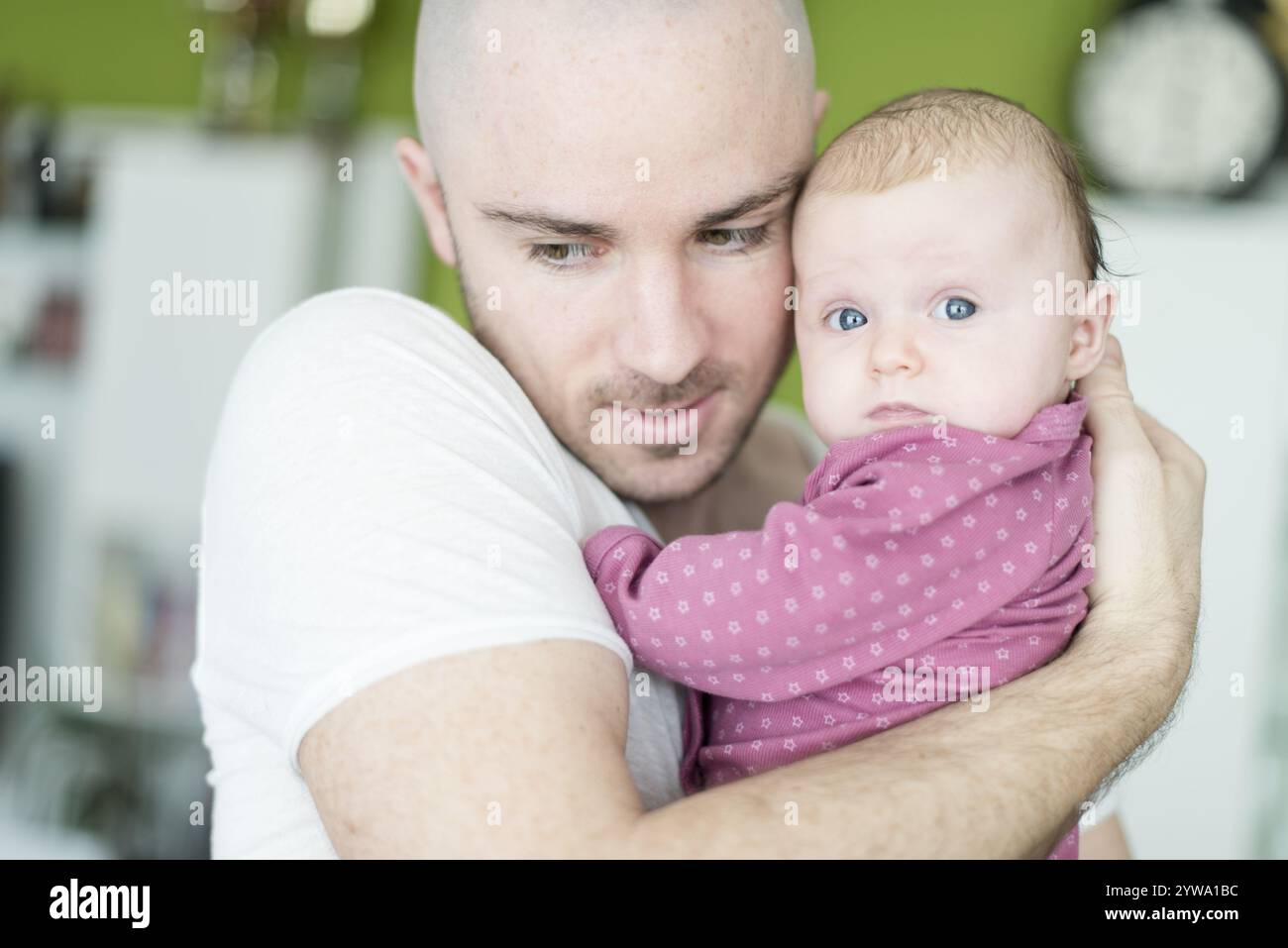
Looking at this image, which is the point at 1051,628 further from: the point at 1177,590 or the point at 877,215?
the point at 877,215

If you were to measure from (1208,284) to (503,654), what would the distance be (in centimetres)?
234

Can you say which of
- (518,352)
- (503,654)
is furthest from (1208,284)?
(503,654)

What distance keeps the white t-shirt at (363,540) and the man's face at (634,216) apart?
0.36ft

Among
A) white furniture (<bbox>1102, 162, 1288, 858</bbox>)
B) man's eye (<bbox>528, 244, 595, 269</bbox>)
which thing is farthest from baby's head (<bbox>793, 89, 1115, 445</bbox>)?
white furniture (<bbox>1102, 162, 1288, 858</bbox>)

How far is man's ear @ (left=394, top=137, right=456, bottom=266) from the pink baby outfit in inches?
16.8

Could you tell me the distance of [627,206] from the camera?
1.08 meters

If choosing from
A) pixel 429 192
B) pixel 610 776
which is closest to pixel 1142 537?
pixel 610 776

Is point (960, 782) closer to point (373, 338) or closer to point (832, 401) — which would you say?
point (832, 401)

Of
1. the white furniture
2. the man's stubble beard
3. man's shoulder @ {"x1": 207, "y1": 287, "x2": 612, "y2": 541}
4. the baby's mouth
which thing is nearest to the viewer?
man's shoulder @ {"x1": 207, "y1": 287, "x2": 612, "y2": 541}

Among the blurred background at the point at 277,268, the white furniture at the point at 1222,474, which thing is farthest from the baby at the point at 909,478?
the white furniture at the point at 1222,474

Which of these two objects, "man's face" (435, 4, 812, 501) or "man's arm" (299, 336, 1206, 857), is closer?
"man's arm" (299, 336, 1206, 857)

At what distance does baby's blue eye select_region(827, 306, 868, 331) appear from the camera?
3.74ft

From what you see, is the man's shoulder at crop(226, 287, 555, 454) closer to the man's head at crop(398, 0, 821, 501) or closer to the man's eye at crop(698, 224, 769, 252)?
the man's head at crop(398, 0, 821, 501)

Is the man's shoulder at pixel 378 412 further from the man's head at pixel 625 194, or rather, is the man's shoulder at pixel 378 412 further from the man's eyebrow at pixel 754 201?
the man's eyebrow at pixel 754 201
